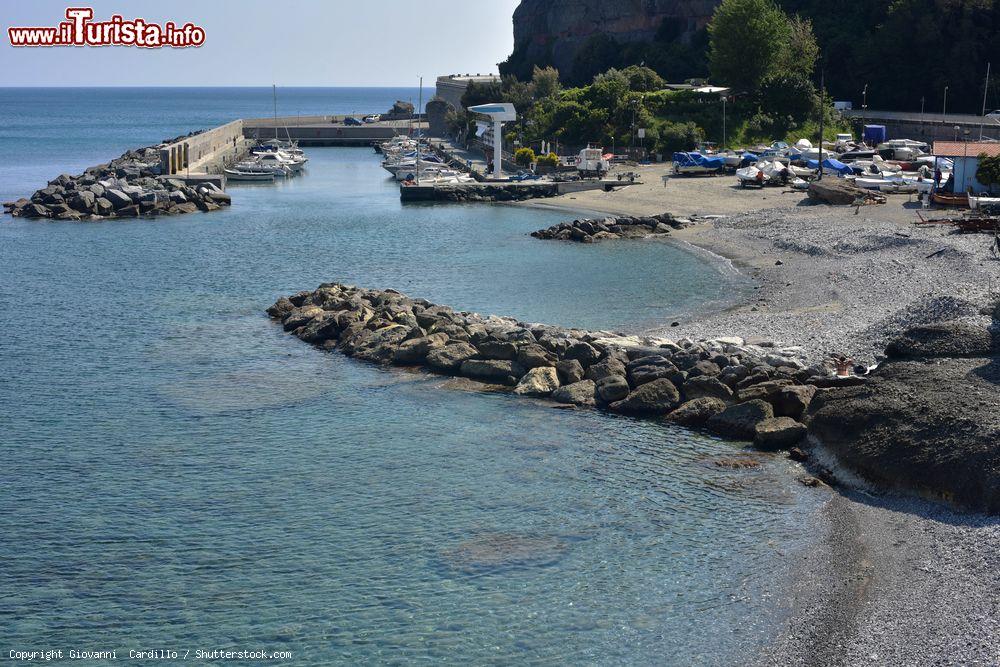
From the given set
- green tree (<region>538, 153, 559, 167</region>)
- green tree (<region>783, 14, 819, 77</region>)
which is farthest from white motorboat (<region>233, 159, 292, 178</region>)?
green tree (<region>783, 14, 819, 77</region>)

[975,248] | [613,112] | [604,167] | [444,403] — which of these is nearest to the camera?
[444,403]

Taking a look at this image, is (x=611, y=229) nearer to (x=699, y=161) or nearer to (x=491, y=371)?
(x=699, y=161)

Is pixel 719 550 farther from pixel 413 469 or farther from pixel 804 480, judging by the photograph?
pixel 413 469

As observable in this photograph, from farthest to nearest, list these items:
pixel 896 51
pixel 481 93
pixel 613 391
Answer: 1. pixel 481 93
2. pixel 896 51
3. pixel 613 391

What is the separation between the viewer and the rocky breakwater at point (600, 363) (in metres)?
23.3

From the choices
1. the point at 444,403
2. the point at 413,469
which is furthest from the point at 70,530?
the point at 444,403

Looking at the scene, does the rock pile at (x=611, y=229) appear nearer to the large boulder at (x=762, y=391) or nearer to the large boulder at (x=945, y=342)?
the large boulder at (x=945, y=342)

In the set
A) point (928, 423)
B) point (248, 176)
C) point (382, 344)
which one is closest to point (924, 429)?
point (928, 423)

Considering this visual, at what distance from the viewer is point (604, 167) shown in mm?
67938

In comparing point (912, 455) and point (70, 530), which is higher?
point (912, 455)

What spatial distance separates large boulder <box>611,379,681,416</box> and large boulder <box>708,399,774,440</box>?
127 cm

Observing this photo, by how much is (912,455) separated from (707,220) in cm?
3436

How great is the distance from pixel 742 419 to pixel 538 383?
206 inches

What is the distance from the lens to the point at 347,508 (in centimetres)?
1986
